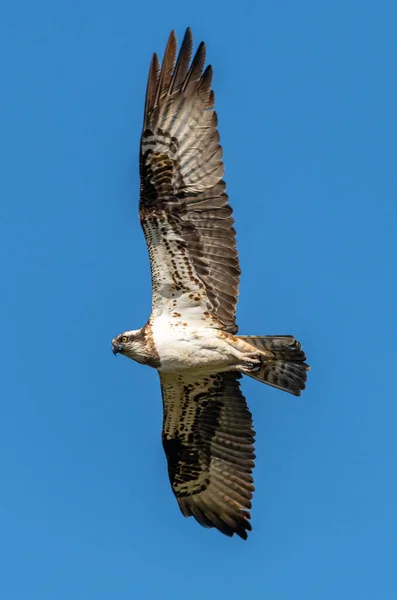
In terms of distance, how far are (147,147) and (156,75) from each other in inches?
30.7

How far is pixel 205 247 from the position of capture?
567 inches

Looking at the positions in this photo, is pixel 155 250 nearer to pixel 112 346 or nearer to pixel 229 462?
pixel 112 346

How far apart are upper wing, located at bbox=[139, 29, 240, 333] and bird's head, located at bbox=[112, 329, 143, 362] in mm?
398

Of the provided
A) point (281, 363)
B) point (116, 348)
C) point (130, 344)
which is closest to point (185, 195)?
point (130, 344)

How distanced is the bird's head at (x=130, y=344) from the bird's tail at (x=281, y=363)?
1102 millimetres

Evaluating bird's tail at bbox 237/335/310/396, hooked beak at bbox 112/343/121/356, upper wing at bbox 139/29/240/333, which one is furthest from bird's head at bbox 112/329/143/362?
bird's tail at bbox 237/335/310/396

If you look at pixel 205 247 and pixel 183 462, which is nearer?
pixel 205 247

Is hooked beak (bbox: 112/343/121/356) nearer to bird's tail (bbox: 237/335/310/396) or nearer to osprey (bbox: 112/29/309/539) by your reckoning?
osprey (bbox: 112/29/309/539)

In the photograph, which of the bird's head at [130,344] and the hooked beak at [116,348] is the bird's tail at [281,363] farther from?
the hooked beak at [116,348]

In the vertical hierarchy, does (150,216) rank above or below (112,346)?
above

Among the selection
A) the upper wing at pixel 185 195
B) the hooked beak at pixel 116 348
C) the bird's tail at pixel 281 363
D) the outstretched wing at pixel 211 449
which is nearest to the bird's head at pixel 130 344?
the hooked beak at pixel 116 348

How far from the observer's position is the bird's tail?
14383 millimetres

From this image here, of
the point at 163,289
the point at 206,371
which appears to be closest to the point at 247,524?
the point at 206,371

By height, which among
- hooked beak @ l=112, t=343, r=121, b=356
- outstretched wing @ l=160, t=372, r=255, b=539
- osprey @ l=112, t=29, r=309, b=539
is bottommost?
outstretched wing @ l=160, t=372, r=255, b=539
